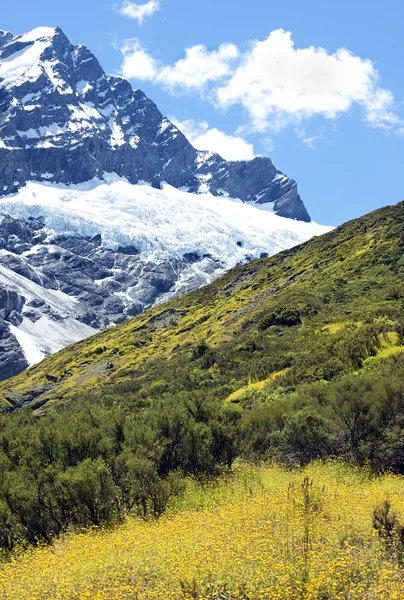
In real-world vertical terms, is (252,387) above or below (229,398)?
above

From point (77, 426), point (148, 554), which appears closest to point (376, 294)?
point (77, 426)

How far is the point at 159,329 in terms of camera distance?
121938 millimetres

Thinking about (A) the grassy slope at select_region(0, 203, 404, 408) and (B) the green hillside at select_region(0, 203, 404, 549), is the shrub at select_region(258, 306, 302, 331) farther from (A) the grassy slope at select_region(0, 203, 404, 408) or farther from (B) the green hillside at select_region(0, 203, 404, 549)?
(A) the grassy slope at select_region(0, 203, 404, 408)

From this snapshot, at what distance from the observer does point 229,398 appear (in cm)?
5122

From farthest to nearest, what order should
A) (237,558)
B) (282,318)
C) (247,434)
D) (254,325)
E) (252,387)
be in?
1. (254,325)
2. (282,318)
3. (252,387)
4. (247,434)
5. (237,558)

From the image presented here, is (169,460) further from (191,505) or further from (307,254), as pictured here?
(307,254)

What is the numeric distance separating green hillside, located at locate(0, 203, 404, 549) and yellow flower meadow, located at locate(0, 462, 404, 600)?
165 inches

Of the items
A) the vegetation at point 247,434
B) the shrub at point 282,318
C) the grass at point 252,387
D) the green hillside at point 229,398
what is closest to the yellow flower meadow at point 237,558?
the vegetation at point 247,434

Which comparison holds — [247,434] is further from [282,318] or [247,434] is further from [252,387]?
[282,318]

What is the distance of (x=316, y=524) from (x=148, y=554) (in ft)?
12.9

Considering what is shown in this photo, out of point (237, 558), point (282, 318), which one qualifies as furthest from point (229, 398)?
point (237, 558)

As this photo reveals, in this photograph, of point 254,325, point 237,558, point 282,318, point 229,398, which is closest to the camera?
point 237,558

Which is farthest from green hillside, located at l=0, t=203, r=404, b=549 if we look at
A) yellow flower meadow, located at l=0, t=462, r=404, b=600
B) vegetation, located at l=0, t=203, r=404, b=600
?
yellow flower meadow, located at l=0, t=462, r=404, b=600

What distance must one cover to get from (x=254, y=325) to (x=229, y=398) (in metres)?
31.2
